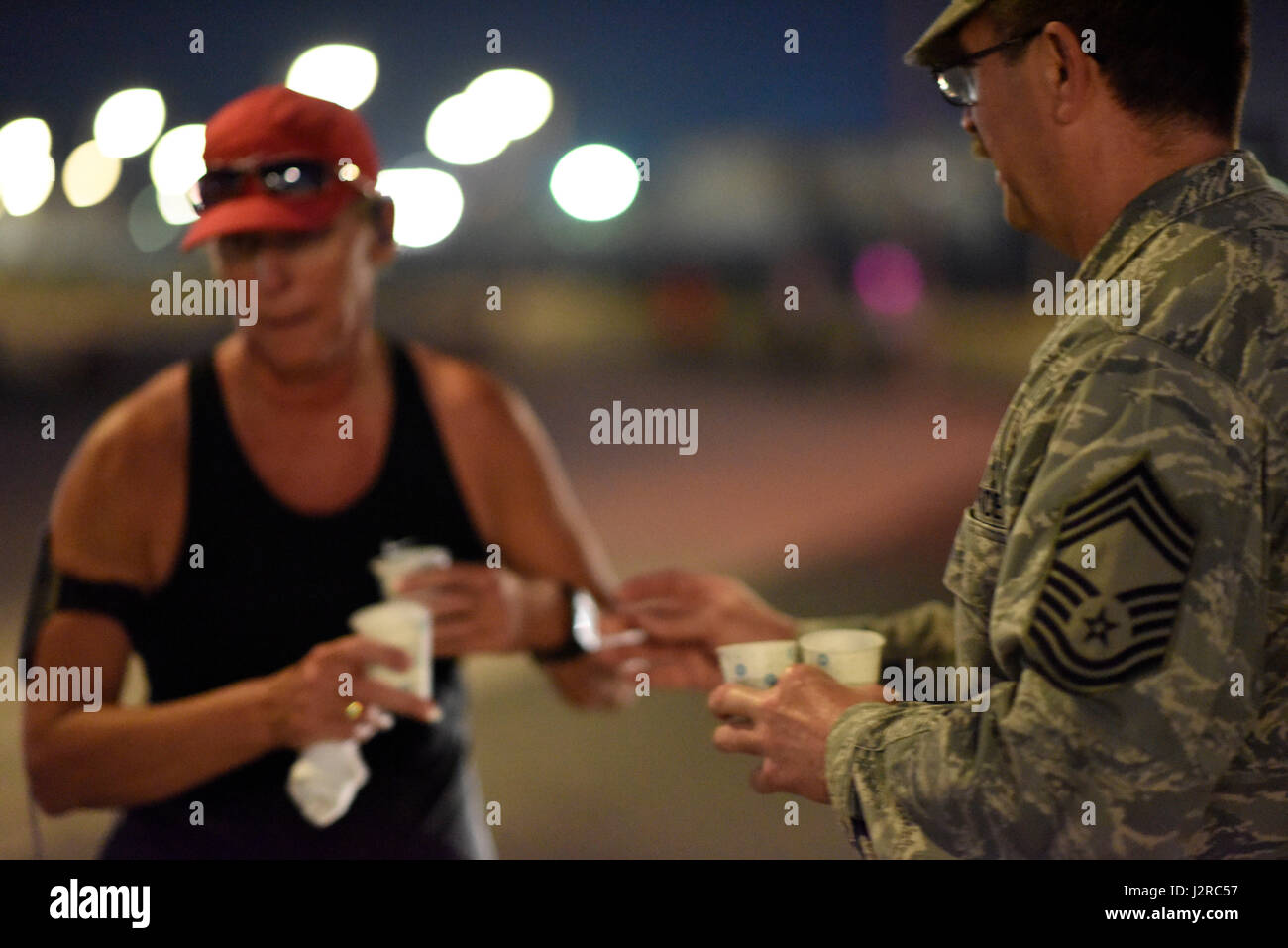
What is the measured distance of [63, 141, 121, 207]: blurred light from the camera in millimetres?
2707

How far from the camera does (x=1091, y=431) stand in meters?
1.30

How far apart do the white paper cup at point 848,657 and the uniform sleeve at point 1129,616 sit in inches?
18.7

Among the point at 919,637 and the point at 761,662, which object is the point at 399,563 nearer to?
the point at 761,662

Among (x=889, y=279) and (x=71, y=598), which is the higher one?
(x=889, y=279)

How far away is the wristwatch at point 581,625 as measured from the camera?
2623 mm

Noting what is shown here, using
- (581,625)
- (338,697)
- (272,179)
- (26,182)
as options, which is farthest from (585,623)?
(26,182)

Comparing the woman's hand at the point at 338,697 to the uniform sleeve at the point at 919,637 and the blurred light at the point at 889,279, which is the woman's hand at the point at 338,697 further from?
the blurred light at the point at 889,279

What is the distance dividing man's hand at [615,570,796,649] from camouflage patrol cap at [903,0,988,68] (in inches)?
47.4

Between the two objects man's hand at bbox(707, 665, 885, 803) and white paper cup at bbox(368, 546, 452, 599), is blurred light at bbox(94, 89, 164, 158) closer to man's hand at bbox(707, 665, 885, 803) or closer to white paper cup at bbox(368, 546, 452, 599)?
white paper cup at bbox(368, 546, 452, 599)

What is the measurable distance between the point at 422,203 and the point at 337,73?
Answer: 0.38 metres

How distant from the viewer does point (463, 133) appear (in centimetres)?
267

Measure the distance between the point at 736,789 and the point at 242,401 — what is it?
1638mm

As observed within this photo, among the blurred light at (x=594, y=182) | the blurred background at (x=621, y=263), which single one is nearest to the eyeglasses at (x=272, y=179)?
the blurred background at (x=621, y=263)

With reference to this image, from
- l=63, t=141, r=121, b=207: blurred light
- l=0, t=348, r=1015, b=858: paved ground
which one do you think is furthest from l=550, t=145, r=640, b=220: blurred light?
l=63, t=141, r=121, b=207: blurred light
